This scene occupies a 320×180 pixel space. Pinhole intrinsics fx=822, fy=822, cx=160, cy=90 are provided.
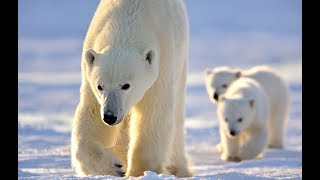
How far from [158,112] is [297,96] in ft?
38.5

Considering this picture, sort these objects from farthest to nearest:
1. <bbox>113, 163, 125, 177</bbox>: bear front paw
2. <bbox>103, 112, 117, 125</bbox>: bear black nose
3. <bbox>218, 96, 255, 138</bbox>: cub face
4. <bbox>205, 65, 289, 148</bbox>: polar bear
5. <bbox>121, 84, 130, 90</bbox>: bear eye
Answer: <bbox>205, 65, 289, 148</bbox>: polar bear
<bbox>218, 96, 255, 138</bbox>: cub face
<bbox>113, 163, 125, 177</bbox>: bear front paw
<bbox>121, 84, 130, 90</bbox>: bear eye
<bbox>103, 112, 117, 125</bbox>: bear black nose

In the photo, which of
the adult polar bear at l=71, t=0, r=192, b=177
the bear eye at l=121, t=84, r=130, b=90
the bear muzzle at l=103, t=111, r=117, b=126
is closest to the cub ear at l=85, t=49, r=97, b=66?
the adult polar bear at l=71, t=0, r=192, b=177

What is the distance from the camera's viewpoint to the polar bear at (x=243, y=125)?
1067cm

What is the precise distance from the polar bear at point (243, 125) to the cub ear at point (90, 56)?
5147 millimetres

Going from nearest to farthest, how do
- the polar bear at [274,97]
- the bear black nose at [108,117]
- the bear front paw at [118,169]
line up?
the bear black nose at [108,117]
the bear front paw at [118,169]
the polar bear at [274,97]

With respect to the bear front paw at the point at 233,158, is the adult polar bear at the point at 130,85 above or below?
above

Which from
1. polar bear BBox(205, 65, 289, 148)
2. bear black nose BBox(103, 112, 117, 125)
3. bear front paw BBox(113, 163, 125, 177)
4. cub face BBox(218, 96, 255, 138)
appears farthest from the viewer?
polar bear BBox(205, 65, 289, 148)

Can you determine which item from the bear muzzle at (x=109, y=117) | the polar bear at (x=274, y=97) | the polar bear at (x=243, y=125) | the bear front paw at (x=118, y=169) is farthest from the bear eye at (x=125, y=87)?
the polar bear at (x=274, y=97)

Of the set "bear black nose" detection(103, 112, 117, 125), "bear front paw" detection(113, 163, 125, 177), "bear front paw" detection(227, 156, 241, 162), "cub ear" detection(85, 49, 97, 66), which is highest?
"cub ear" detection(85, 49, 97, 66)

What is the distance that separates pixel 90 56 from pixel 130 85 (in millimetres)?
341

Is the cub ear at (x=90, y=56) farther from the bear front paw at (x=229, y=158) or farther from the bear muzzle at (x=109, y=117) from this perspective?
the bear front paw at (x=229, y=158)

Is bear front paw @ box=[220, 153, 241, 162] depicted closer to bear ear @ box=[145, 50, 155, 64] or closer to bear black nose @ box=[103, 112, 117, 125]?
bear ear @ box=[145, 50, 155, 64]

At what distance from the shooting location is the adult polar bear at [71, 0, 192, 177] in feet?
17.6

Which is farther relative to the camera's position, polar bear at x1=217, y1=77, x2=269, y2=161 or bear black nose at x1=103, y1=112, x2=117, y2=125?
polar bear at x1=217, y1=77, x2=269, y2=161
